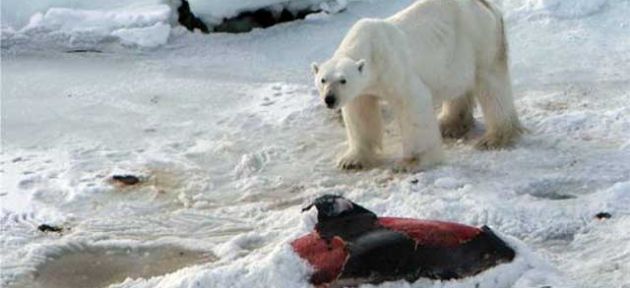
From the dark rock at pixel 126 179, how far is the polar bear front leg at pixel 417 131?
52.9 inches

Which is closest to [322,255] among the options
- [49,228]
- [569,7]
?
[49,228]

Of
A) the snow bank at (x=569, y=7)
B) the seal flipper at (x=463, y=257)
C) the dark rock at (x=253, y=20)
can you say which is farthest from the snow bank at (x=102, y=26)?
the seal flipper at (x=463, y=257)

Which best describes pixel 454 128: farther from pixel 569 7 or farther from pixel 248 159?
pixel 569 7

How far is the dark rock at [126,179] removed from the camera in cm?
637

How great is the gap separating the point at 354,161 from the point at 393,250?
177cm

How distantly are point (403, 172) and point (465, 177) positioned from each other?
34 cm

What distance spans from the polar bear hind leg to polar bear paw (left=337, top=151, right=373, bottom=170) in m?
0.77

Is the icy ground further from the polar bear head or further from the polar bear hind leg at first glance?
the polar bear head

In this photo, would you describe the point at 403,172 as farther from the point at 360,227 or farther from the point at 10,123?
the point at 10,123

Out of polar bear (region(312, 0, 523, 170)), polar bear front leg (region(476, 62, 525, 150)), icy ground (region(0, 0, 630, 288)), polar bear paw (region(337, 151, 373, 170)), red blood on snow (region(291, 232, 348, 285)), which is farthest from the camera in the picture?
polar bear front leg (region(476, 62, 525, 150))

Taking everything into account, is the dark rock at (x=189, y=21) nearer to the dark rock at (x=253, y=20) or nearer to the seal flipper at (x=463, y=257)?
the dark rock at (x=253, y=20)

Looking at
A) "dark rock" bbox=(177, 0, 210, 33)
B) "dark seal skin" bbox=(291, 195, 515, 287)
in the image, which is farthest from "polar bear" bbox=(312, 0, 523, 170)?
"dark rock" bbox=(177, 0, 210, 33)

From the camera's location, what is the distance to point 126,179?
252 inches

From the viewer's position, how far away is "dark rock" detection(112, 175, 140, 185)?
6371 mm
